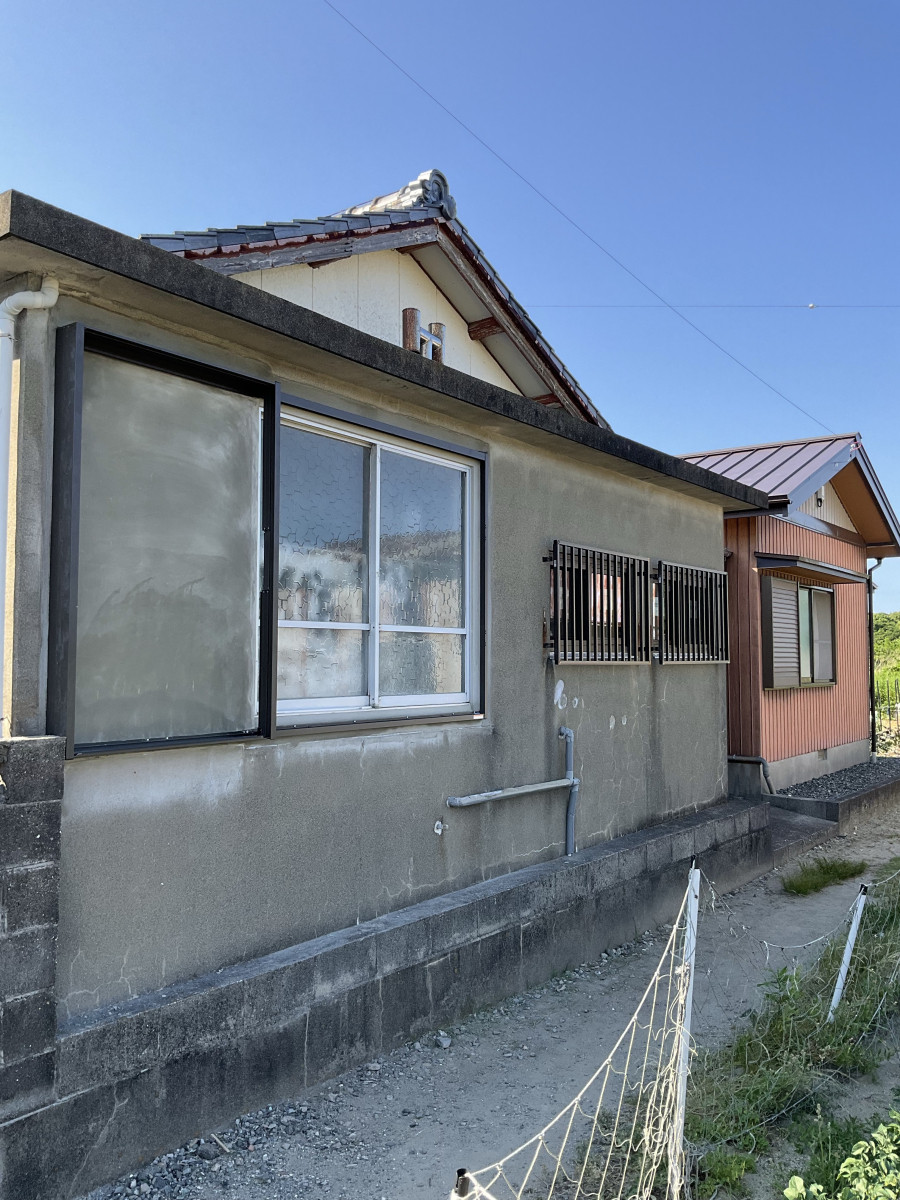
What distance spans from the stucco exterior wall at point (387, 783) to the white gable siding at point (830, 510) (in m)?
5.45

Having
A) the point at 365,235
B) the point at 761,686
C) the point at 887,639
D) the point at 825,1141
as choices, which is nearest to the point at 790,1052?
the point at 825,1141

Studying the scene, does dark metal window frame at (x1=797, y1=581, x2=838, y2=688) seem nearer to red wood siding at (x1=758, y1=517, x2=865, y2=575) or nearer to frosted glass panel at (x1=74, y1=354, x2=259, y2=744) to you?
red wood siding at (x1=758, y1=517, x2=865, y2=575)

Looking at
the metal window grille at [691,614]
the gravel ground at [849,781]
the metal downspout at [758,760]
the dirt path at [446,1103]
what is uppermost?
the metal window grille at [691,614]

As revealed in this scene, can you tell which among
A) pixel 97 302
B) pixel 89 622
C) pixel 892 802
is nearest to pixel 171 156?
pixel 97 302

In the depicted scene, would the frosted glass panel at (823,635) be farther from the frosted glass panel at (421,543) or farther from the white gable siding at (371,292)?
the frosted glass panel at (421,543)

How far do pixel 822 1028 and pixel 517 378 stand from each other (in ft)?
31.6

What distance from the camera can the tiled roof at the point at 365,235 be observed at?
7963 mm

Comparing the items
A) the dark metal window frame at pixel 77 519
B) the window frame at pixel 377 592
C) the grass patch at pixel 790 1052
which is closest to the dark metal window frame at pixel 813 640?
the grass patch at pixel 790 1052

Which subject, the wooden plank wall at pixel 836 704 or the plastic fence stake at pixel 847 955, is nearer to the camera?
the plastic fence stake at pixel 847 955

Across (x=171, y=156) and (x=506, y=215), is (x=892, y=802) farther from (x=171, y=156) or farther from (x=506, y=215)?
(x=171, y=156)

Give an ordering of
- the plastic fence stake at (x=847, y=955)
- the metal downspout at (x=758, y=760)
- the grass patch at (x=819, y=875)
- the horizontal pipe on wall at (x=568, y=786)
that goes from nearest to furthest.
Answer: the plastic fence stake at (x=847, y=955) < the horizontal pipe on wall at (x=568, y=786) < the grass patch at (x=819, y=875) < the metal downspout at (x=758, y=760)

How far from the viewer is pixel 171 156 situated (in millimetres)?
10641

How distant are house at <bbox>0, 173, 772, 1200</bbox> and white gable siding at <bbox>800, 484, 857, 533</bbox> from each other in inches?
252

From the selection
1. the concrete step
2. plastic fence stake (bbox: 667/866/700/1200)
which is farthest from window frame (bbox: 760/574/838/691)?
plastic fence stake (bbox: 667/866/700/1200)
